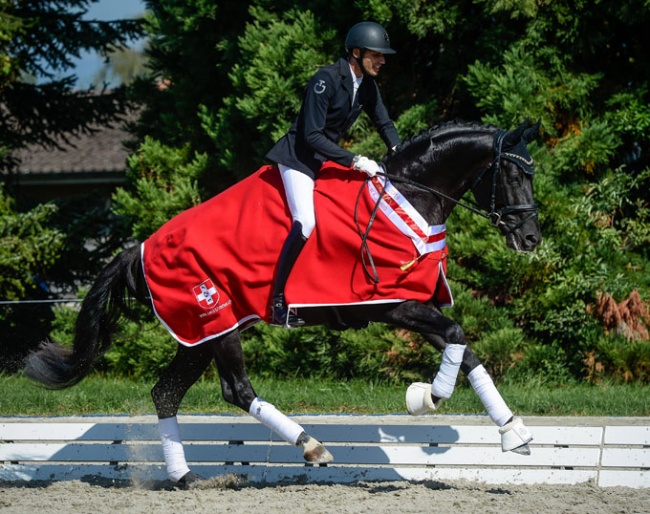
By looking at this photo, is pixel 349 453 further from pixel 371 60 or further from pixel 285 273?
pixel 371 60

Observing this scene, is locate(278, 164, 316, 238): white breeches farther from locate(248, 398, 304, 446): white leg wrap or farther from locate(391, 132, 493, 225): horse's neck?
locate(248, 398, 304, 446): white leg wrap

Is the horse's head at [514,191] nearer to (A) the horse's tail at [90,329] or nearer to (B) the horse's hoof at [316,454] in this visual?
(B) the horse's hoof at [316,454]

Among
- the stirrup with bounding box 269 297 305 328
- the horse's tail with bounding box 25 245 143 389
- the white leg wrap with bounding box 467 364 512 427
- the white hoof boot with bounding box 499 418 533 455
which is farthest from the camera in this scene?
the horse's tail with bounding box 25 245 143 389

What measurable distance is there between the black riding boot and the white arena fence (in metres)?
0.97

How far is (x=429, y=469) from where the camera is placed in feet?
18.9

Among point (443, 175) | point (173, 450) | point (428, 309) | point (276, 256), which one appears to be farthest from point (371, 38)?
point (173, 450)

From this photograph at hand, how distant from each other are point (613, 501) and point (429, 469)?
1226mm

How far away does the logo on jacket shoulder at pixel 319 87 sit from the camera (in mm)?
5277

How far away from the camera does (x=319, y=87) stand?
5.28 m

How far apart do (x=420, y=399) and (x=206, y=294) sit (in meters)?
1.48

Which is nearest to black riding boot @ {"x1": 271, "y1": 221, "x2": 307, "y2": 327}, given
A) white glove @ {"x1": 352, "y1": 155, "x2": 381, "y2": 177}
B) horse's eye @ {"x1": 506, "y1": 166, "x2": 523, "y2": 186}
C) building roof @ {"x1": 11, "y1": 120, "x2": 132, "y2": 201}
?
white glove @ {"x1": 352, "y1": 155, "x2": 381, "y2": 177}

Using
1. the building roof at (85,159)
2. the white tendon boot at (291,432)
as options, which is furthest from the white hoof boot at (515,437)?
the building roof at (85,159)

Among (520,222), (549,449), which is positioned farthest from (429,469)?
(520,222)

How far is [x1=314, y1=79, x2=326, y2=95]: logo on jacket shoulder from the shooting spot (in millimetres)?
5277
